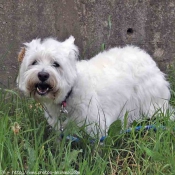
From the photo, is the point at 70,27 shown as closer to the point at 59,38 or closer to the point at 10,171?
the point at 59,38

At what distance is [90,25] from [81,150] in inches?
82.4

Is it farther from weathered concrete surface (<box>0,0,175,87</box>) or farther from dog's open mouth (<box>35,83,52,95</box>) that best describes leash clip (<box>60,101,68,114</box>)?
weathered concrete surface (<box>0,0,175,87</box>)

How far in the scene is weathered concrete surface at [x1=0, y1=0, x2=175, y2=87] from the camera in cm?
489

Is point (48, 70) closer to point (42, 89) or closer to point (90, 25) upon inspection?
point (42, 89)

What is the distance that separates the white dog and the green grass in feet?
0.60

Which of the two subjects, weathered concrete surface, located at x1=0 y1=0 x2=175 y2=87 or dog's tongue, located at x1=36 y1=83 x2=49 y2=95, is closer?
dog's tongue, located at x1=36 y1=83 x2=49 y2=95

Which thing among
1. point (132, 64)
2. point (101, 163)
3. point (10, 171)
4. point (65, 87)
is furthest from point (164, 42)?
point (10, 171)

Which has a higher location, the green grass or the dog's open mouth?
the dog's open mouth

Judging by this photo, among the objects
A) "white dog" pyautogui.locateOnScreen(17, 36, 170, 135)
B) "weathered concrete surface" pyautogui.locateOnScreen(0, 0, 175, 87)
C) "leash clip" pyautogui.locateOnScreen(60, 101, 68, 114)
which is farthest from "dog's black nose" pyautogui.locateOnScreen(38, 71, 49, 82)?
"weathered concrete surface" pyautogui.locateOnScreen(0, 0, 175, 87)

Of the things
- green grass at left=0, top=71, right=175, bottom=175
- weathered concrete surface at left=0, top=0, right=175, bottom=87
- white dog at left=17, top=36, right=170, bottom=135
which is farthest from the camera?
weathered concrete surface at left=0, top=0, right=175, bottom=87

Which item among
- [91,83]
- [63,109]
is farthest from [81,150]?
[91,83]

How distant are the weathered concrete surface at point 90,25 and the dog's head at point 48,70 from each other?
0.96 m

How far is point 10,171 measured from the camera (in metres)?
3.12

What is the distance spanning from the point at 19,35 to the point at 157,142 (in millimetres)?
2121
